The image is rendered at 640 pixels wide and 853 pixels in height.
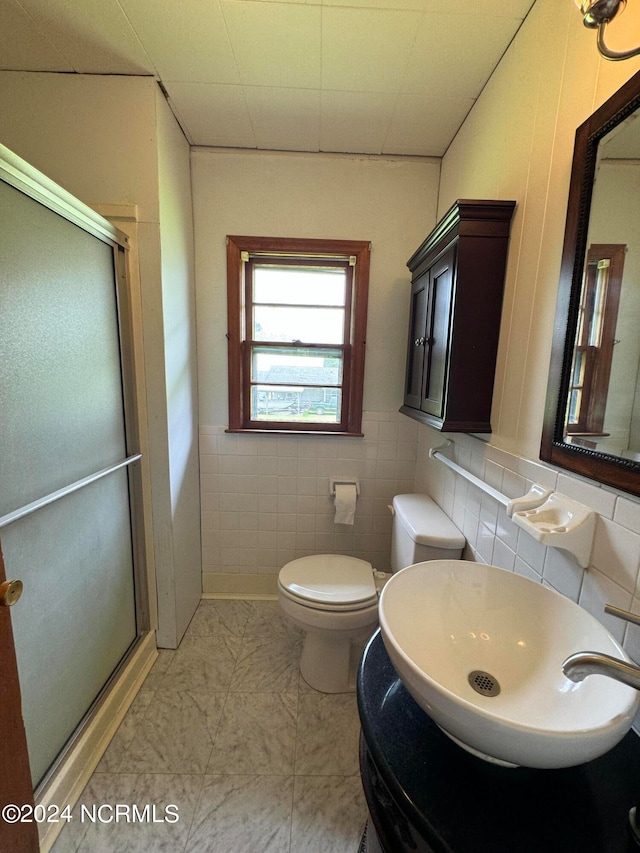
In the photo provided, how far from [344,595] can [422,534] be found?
0.42m

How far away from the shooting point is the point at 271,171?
5.57 ft

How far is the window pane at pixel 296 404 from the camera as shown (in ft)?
6.23

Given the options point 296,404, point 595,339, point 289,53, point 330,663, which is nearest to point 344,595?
point 330,663

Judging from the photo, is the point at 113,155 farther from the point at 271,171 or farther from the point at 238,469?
the point at 238,469

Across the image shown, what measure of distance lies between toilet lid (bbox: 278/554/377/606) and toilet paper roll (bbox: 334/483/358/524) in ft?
0.73

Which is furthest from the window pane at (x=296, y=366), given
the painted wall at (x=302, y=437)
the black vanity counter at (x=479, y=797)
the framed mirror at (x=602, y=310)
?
the black vanity counter at (x=479, y=797)

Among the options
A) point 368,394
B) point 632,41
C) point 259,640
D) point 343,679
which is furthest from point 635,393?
point 259,640

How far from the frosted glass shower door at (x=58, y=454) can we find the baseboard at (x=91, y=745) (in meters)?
0.05

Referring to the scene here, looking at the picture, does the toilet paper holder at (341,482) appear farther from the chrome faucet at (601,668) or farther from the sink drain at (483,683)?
the chrome faucet at (601,668)

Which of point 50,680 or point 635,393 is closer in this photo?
point 635,393

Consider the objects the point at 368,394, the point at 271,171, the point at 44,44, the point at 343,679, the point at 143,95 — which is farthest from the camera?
the point at 368,394

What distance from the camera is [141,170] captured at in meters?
1.35

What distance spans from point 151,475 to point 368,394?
1.17 m

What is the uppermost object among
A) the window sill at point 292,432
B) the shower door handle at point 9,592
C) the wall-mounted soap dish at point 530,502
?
the wall-mounted soap dish at point 530,502
